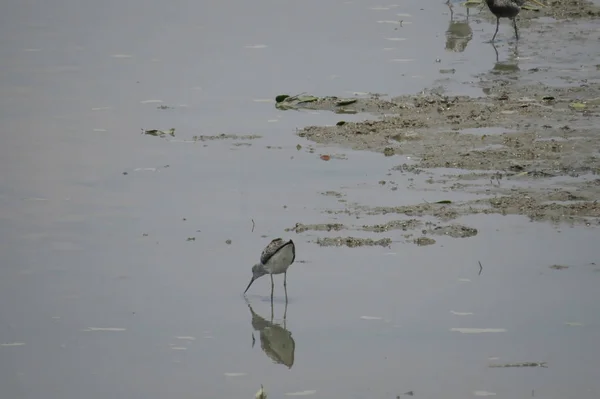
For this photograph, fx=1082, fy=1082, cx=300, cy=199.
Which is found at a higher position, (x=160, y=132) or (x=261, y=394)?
(x=160, y=132)

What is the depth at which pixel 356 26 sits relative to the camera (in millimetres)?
18969

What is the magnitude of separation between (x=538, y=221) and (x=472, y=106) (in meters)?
3.65

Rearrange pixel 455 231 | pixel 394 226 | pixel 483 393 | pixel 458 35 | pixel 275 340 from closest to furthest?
pixel 483 393
pixel 275 340
pixel 455 231
pixel 394 226
pixel 458 35

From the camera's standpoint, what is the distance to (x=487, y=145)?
1226cm

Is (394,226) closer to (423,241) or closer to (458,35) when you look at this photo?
(423,241)

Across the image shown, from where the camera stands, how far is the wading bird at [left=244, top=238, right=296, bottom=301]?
8766 mm

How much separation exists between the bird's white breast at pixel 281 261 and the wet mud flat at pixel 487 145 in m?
1.00

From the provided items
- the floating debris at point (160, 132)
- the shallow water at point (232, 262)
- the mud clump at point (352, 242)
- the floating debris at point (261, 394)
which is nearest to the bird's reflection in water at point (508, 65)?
the shallow water at point (232, 262)

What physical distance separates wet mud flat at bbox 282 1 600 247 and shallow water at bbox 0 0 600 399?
0.22m

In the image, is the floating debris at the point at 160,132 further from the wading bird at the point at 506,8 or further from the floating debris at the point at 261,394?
the wading bird at the point at 506,8

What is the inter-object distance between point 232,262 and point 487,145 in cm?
397

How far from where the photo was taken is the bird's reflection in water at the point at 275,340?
8039 mm

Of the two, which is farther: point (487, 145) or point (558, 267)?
point (487, 145)

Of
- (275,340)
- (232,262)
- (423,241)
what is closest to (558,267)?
(423,241)
